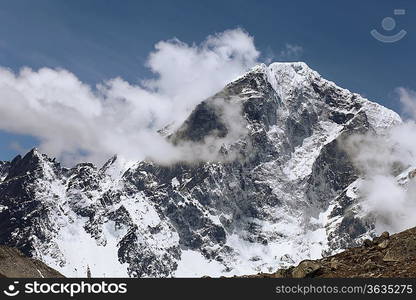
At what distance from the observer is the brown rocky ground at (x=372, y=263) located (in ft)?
183

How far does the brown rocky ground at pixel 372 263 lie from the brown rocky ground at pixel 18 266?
140 ft

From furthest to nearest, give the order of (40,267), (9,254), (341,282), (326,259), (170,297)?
1. (40,267)
2. (9,254)
3. (326,259)
4. (341,282)
5. (170,297)

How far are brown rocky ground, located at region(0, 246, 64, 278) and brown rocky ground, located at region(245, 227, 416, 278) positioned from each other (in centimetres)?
4269

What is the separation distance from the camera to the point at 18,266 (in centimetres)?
9775

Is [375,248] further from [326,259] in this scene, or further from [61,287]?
[61,287]

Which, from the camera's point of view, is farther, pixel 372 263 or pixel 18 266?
pixel 18 266

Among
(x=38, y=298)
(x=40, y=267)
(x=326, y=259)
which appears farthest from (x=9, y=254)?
(x=38, y=298)

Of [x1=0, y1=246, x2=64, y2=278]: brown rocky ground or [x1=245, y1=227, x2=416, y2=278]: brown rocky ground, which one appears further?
[x1=0, y1=246, x2=64, y2=278]: brown rocky ground

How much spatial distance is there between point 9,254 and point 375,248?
55.5 meters

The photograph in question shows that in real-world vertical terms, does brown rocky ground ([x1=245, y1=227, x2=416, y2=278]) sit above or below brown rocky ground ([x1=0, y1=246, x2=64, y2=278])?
below

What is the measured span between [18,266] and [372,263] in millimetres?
55563

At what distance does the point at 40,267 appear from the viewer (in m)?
107

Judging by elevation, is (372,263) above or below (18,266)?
below

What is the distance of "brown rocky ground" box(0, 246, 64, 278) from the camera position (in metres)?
92.8
